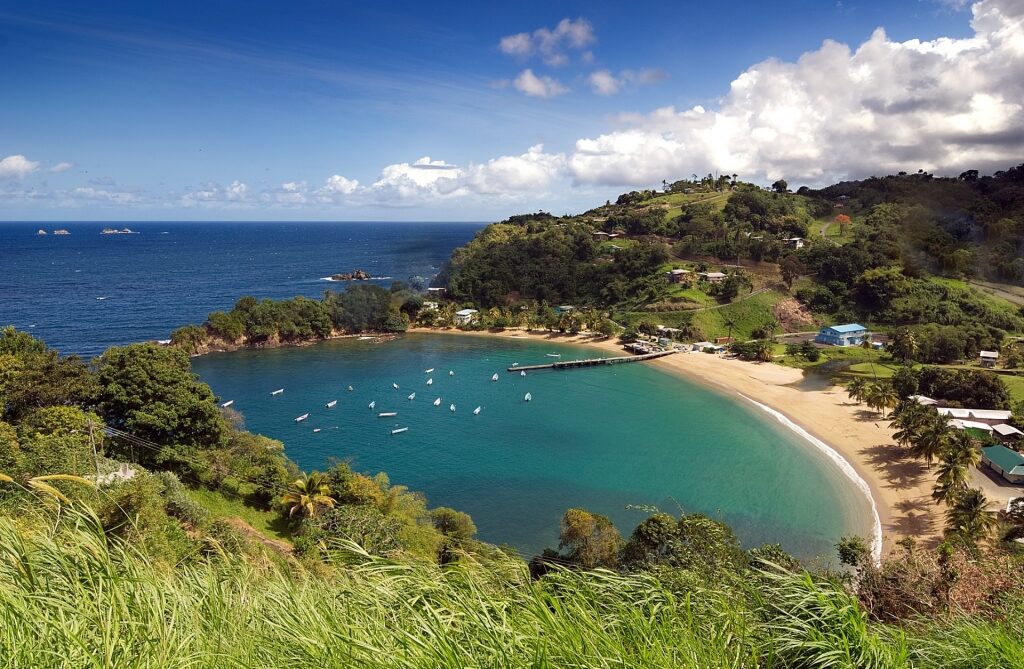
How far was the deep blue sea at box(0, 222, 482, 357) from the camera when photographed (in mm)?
61625

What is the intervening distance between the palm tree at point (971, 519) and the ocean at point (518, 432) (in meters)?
3.83

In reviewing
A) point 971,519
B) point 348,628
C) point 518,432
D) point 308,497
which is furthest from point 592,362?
point 348,628

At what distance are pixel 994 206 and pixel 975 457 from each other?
50271 mm

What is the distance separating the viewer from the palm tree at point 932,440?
26.8 m

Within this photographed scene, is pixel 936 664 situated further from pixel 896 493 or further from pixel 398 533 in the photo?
pixel 896 493

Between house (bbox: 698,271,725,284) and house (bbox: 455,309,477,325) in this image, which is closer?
house (bbox: 698,271,725,284)

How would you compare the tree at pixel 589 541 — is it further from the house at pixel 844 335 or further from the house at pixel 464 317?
the house at pixel 464 317

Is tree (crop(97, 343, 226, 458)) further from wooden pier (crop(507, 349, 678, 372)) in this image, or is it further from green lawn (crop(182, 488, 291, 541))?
wooden pier (crop(507, 349, 678, 372))

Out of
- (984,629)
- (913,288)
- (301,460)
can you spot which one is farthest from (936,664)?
(913,288)

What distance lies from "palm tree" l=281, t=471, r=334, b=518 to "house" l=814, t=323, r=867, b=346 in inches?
2055

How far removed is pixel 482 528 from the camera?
23859mm

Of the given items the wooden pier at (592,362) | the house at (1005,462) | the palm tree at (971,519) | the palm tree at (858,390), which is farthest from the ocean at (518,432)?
the house at (1005,462)

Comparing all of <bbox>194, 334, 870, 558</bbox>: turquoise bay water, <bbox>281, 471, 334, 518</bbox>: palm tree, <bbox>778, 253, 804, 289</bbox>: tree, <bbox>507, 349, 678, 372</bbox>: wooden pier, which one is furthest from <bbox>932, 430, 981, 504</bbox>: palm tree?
<bbox>778, 253, 804, 289</bbox>: tree

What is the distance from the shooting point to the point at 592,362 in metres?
53.8
